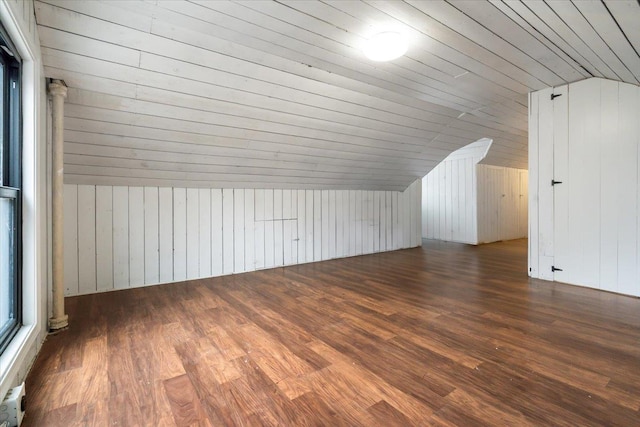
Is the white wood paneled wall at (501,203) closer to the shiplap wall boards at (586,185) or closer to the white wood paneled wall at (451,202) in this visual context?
the white wood paneled wall at (451,202)

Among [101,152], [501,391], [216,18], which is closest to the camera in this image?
[501,391]

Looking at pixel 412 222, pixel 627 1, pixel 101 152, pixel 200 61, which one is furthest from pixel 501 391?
pixel 412 222

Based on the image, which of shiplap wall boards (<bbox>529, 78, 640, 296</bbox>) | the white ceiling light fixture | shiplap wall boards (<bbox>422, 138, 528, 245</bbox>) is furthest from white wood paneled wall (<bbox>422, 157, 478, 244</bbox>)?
the white ceiling light fixture

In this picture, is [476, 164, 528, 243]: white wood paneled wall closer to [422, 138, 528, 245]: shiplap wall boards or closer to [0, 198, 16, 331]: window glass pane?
[422, 138, 528, 245]: shiplap wall boards

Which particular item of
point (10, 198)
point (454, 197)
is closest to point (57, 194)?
point (10, 198)

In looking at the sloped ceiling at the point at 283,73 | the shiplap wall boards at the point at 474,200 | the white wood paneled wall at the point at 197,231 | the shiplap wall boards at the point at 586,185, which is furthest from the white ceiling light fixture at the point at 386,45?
the shiplap wall boards at the point at 474,200

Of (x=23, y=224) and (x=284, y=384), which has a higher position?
(x=23, y=224)

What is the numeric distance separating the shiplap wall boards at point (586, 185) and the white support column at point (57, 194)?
4389 mm

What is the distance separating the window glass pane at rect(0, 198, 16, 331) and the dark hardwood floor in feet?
1.15

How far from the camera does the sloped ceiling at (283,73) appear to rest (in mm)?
1809

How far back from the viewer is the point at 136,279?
10.8 ft

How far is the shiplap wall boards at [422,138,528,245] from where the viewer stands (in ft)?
20.9

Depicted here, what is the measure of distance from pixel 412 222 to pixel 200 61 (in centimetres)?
484

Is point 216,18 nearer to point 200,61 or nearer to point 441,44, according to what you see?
point 200,61
